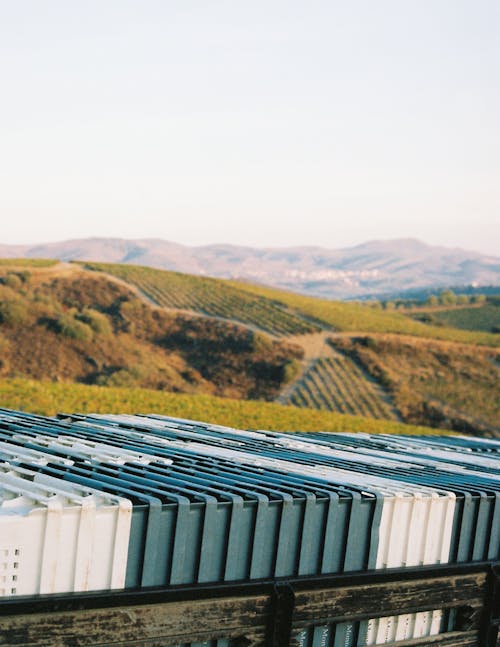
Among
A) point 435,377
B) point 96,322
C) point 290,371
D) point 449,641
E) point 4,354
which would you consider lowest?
point 4,354

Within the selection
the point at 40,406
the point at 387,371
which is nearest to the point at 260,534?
the point at 40,406

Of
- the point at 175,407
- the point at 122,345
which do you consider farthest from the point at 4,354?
the point at 175,407

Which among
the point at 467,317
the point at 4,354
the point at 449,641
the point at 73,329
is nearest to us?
the point at 449,641

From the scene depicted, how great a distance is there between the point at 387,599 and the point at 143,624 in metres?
1.99

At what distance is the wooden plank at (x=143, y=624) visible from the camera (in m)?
4.92

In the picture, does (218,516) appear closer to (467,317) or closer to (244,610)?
(244,610)

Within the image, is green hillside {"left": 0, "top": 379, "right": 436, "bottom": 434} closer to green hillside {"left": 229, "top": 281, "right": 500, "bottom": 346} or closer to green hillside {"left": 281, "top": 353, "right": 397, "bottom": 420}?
green hillside {"left": 281, "top": 353, "right": 397, "bottom": 420}

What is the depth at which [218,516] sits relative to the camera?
5.79m

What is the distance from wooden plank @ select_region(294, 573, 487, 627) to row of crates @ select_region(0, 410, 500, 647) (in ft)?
0.72

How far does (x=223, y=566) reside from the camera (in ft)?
19.3

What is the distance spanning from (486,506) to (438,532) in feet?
2.02

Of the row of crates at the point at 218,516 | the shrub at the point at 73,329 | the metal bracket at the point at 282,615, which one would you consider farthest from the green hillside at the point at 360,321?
the metal bracket at the point at 282,615

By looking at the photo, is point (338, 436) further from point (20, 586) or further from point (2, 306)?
point (2, 306)

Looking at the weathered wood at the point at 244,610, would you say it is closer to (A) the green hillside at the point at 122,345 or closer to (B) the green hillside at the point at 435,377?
(B) the green hillside at the point at 435,377
